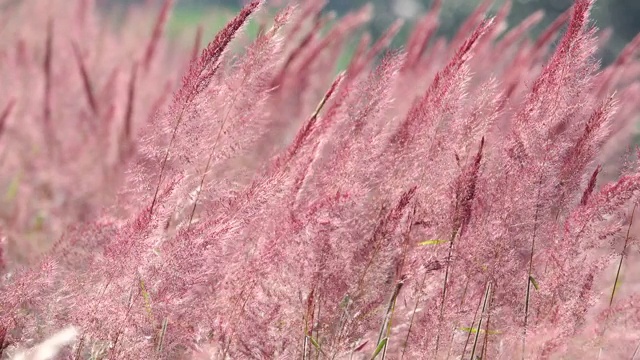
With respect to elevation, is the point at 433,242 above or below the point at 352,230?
below

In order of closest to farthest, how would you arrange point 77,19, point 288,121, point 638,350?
point 638,350 → point 288,121 → point 77,19

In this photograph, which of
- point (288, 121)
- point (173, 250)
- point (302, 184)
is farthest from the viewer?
point (288, 121)

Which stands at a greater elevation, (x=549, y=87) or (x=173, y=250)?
(x=173, y=250)

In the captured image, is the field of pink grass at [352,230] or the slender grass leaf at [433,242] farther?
the slender grass leaf at [433,242]

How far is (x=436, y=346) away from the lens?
1494 millimetres

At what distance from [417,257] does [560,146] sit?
0.37 metres

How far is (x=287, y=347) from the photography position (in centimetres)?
150

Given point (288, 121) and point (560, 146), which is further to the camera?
point (288, 121)

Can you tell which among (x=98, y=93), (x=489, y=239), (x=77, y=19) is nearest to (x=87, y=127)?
(x=98, y=93)

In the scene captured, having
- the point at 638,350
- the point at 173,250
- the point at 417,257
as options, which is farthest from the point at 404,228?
the point at 638,350

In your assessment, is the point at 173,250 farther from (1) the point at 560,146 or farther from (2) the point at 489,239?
(1) the point at 560,146

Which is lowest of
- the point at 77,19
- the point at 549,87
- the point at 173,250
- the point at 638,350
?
the point at 638,350

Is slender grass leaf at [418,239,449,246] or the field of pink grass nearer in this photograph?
the field of pink grass

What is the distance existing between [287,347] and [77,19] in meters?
1.74
